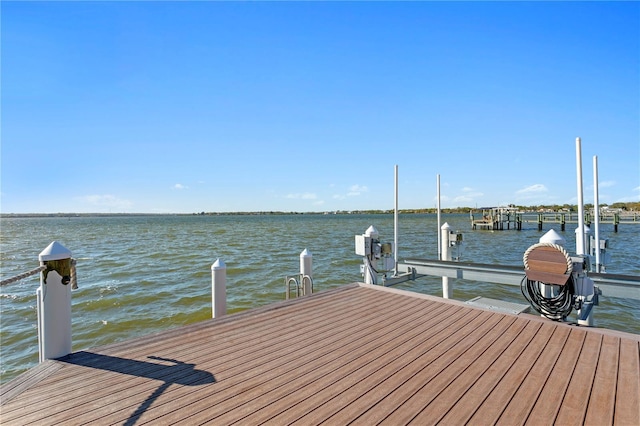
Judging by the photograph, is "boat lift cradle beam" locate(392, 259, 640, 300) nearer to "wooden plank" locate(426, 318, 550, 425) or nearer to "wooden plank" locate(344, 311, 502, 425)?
"wooden plank" locate(344, 311, 502, 425)

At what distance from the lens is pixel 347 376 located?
2361mm

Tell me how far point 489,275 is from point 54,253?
5.19 meters

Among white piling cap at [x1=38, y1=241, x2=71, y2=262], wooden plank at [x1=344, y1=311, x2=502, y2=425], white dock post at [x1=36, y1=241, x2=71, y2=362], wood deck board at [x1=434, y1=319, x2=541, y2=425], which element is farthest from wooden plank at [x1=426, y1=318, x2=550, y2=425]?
white piling cap at [x1=38, y1=241, x2=71, y2=262]

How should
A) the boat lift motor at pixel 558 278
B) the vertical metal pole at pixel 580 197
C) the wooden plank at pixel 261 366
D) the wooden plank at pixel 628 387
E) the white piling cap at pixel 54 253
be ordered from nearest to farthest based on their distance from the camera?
the wooden plank at pixel 628 387, the wooden plank at pixel 261 366, the white piling cap at pixel 54 253, the boat lift motor at pixel 558 278, the vertical metal pole at pixel 580 197

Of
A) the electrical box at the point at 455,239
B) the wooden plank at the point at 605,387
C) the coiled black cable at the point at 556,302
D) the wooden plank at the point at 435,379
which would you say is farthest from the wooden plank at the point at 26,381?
the electrical box at the point at 455,239

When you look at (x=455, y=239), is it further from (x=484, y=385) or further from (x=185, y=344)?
(x=185, y=344)

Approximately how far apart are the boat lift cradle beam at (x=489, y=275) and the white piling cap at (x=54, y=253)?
4.25 m

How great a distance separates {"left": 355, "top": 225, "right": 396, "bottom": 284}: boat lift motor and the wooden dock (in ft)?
5.94

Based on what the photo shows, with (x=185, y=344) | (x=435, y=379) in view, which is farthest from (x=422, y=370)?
(x=185, y=344)

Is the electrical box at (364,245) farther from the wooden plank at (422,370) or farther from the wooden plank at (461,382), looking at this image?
the wooden plank at (461,382)

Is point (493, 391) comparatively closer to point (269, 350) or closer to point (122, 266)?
point (269, 350)

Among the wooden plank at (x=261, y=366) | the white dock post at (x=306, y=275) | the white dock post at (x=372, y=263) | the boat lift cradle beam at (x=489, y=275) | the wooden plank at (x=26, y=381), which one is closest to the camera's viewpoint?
the wooden plank at (x=261, y=366)

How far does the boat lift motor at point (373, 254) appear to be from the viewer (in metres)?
5.30

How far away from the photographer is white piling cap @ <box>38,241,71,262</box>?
273cm
